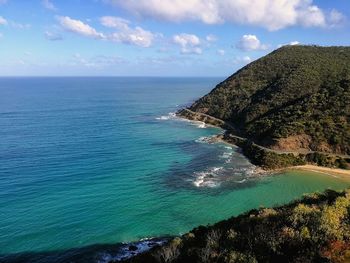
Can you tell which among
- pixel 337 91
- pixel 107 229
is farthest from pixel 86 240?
pixel 337 91

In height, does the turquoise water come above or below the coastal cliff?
below

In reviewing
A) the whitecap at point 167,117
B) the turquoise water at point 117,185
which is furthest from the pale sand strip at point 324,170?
the whitecap at point 167,117

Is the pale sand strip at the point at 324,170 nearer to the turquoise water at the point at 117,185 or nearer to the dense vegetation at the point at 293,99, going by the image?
the turquoise water at the point at 117,185

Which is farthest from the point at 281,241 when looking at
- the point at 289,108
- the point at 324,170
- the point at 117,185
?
the point at 289,108

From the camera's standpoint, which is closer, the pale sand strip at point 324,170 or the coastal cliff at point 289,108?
the pale sand strip at point 324,170

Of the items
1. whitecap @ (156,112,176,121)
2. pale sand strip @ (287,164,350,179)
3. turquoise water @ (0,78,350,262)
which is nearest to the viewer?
turquoise water @ (0,78,350,262)

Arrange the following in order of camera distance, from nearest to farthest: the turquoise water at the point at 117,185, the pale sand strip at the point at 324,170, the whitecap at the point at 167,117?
the turquoise water at the point at 117,185 → the pale sand strip at the point at 324,170 → the whitecap at the point at 167,117

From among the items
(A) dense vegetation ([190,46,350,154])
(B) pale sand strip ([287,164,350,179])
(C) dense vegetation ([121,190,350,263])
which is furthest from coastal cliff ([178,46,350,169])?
(C) dense vegetation ([121,190,350,263])

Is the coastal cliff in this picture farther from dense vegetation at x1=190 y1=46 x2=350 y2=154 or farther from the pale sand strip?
the pale sand strip
